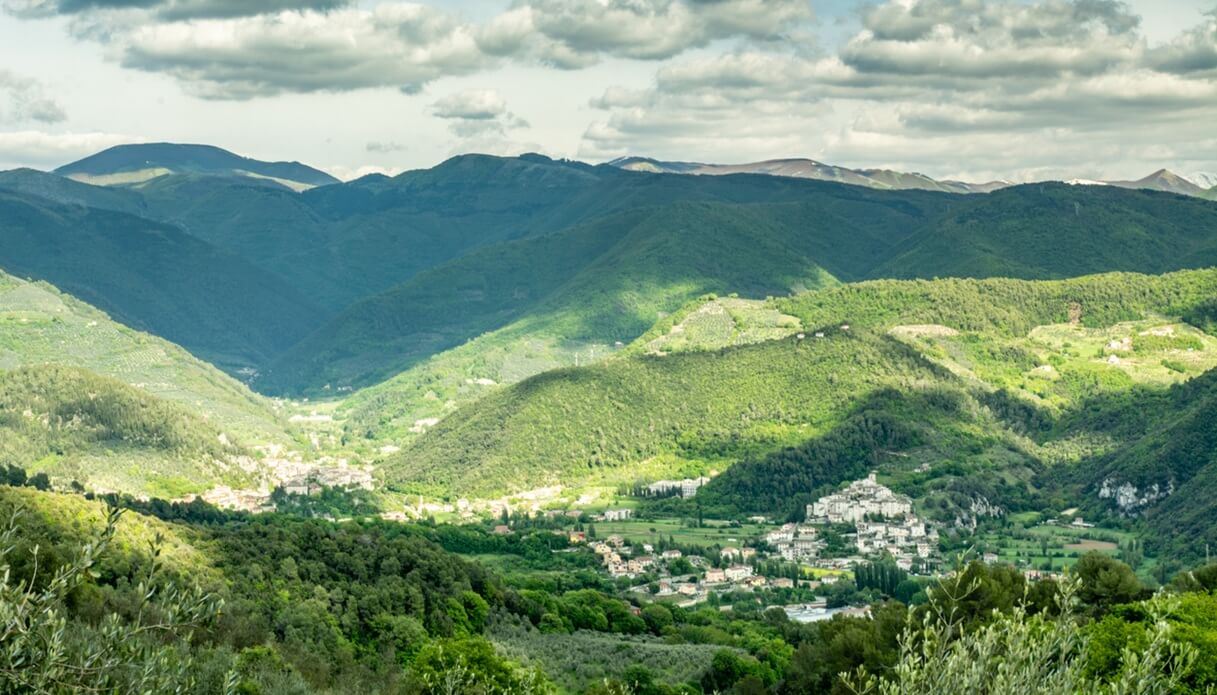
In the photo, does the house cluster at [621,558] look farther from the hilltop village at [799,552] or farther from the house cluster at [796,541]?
the house cluster at [796,541]

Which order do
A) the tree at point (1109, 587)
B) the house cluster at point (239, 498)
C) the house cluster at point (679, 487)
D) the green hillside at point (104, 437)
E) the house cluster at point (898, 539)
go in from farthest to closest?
the house cluster at point (679, 487), the green hillside at point (104, 437), the house cluster at point (239, 498), the house cluster at point (898, 539), the tree at point (1109, 587)

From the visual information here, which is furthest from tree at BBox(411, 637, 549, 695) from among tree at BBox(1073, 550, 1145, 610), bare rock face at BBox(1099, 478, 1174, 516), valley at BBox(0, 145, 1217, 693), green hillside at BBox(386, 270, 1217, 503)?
green hillside at BBox(386, 270, 1217, 503)

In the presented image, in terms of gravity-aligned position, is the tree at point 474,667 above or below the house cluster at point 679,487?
above

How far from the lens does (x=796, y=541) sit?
124062mm

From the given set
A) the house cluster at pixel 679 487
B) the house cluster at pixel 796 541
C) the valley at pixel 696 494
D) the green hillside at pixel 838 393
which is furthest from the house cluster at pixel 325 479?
the house cluster at pixel 796 541

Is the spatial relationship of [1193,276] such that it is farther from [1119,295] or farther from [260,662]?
[260,662]

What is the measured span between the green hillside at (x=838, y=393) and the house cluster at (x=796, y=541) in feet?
41.7

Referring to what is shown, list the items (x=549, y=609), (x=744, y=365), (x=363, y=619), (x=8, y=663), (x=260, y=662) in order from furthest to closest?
(x=744, y=365)
(x=549, y=609)
(x=363, y=619)
(x=260, y=662)
(x=8, y=663)

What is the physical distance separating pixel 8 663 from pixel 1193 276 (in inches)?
7660

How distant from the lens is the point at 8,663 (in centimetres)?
1644

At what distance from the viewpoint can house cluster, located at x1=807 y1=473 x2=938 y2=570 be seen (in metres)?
119

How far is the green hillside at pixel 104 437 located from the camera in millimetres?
137500

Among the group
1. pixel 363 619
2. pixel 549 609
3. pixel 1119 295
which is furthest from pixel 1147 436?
pixel 363 619

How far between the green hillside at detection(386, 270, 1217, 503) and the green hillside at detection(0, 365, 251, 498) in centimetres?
2363
